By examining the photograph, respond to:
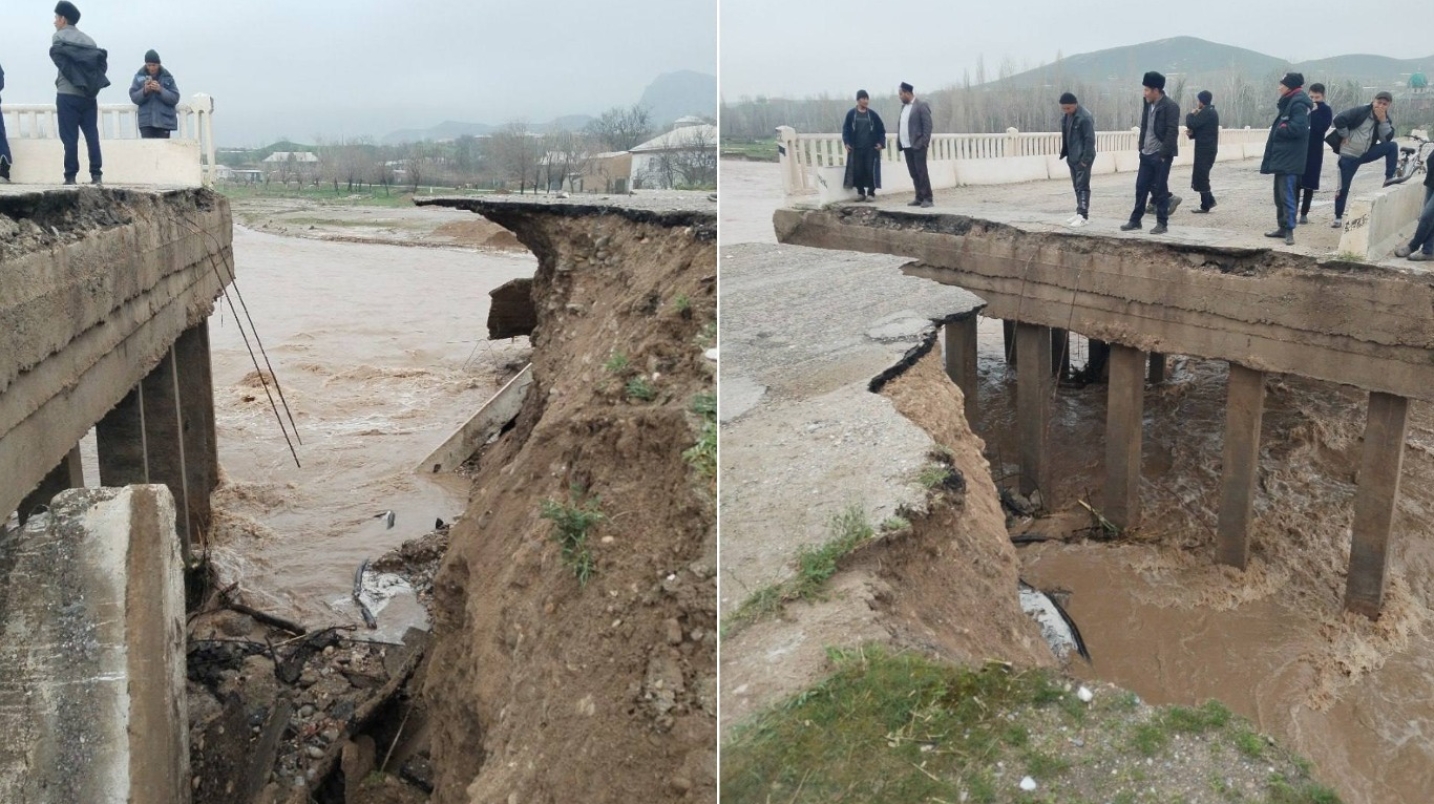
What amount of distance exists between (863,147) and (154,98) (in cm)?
768

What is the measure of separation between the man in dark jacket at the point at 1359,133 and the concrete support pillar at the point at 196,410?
10567 mm

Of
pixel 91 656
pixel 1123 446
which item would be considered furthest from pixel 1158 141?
pixel 91 656

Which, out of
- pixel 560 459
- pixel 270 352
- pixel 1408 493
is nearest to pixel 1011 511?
pixel 1408 493

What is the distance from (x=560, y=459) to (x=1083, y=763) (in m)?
2.58

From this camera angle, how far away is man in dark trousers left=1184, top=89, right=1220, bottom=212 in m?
10.2

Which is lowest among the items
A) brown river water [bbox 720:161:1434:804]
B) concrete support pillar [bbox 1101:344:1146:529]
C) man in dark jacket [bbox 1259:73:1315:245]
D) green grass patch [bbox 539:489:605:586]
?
brown river water [bbox 720:161:1434:804]

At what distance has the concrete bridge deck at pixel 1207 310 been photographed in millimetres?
7965

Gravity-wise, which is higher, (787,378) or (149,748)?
(787,378)

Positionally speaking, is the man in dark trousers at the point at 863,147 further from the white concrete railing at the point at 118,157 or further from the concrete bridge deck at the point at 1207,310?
the white concrete railing at the point at 118,157

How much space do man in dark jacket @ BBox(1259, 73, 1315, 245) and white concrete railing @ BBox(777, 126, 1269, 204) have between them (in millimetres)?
5203

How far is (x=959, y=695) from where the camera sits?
3.54 m

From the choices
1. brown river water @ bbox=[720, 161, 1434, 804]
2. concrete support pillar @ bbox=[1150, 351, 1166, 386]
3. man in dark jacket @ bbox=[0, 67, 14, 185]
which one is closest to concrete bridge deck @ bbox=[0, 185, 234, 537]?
man in dark jacket @ bbox=[0, 67, 14, 185]

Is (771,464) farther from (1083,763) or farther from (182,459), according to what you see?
(182,459)

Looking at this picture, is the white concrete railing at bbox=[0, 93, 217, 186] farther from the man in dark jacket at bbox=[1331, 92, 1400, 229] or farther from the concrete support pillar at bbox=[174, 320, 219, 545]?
the man in dark jacket at bbox=[1331, 92, 1400, 229]
